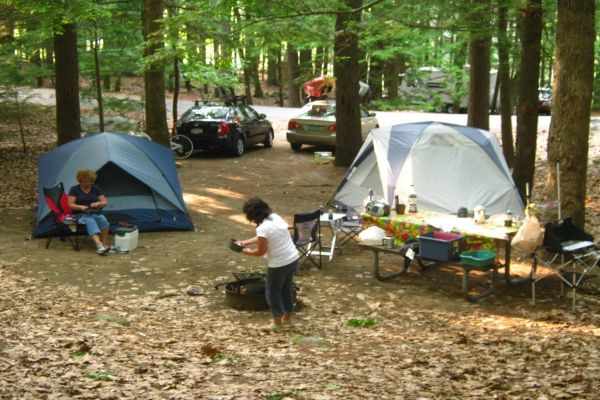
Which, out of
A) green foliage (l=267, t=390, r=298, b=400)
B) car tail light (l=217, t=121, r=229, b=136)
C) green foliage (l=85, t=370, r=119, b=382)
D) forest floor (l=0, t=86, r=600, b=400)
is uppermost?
car tail light (l=217, t=121, r=229, b=136)

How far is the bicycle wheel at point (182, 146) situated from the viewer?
17562mm

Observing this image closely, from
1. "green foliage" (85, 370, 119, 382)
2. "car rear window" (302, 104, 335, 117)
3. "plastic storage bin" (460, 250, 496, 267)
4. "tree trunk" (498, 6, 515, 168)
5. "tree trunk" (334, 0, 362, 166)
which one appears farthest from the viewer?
"car rear window" (302, 104, 335, 117)

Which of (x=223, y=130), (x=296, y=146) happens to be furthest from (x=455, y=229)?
(x=296, y=146)

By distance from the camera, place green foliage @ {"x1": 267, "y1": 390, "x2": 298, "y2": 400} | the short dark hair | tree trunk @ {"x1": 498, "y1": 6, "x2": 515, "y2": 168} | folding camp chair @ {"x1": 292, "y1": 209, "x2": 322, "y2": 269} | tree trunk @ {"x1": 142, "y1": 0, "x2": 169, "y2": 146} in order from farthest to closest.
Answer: tree trunk @ {"x1": 142, "y1": 0, "x2": 169, "y2": 146}, tree trunk @ {"x1": 498, "y1": 6, "x2": 515, "y2": 168}, folding camp chair @ {"x1": 292, "y1": 209, "x2": 322, "y2": 269}, the short dark hair, green foliage @ {"x1": 267, "y1": 390, "x2": 298, "y2": 400}

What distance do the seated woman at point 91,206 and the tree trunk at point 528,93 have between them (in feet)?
19.5

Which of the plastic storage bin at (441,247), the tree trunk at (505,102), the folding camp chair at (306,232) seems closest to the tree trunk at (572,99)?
the plastic storage bin at (441,247)

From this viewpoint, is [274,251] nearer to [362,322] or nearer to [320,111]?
[362,322]

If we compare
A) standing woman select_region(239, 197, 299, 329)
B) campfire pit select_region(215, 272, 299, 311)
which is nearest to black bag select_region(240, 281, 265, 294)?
campfire pit select_region(215, 272, 299, 311)

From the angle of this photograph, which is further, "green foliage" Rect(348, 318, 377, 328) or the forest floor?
"green foliage" Rect(348, 318, 377, 328)

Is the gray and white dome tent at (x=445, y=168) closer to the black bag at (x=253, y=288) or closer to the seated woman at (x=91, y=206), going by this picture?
the black bag at (x=253, y=288)

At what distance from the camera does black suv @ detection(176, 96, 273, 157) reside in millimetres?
17656

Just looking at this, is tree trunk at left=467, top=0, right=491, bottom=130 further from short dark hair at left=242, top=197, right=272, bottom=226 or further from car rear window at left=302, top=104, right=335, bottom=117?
short dark hair at left=242, top=197, right=272, bottom=226

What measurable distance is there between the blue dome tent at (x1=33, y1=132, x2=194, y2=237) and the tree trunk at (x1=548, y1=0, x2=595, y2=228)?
555 centimetres

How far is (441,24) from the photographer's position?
12.9m
